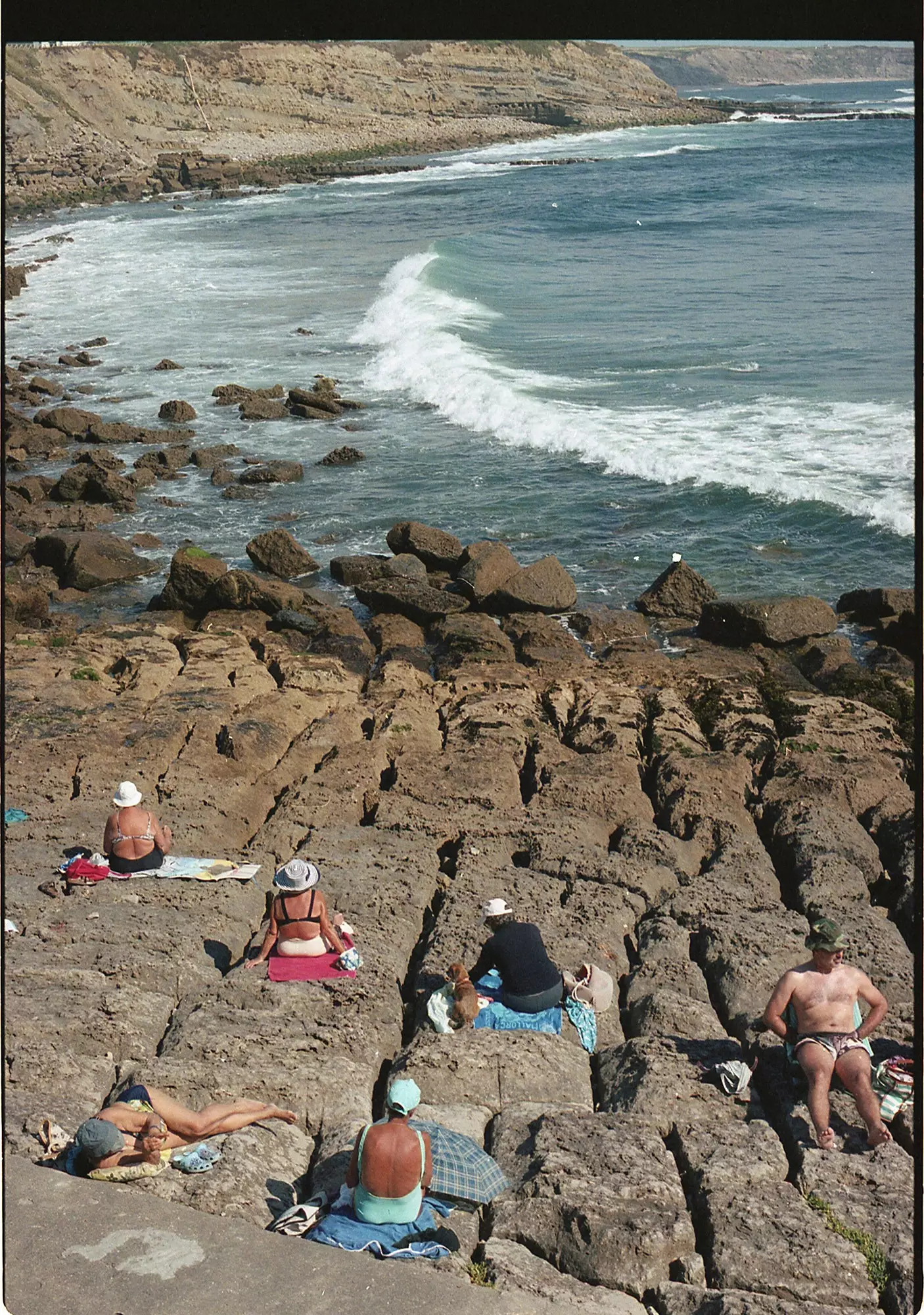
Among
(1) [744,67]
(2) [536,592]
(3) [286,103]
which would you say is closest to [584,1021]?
(2) [536,592]

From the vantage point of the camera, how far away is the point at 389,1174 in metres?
5.86

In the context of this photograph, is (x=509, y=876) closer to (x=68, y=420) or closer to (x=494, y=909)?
(x=494, y=909)

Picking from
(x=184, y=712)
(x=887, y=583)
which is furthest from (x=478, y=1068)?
(x=887, y=583)

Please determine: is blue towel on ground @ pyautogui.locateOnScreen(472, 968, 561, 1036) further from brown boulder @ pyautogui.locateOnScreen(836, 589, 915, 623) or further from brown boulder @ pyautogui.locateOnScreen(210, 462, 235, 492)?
brown boulder @ pyautogui.locateOnScreen(210, 462, 235, 492)

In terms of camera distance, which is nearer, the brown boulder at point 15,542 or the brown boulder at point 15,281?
the brown boulder at point 15,542

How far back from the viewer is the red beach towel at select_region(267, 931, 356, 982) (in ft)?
26.6

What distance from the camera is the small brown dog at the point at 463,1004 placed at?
7746mm

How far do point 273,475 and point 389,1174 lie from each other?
67.3 feet

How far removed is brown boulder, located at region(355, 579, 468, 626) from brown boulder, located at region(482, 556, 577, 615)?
0.52m

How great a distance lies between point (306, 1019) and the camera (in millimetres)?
7605

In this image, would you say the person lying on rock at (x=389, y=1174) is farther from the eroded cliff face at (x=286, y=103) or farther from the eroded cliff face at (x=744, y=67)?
the eroded cliff face at (x=744, y=67)

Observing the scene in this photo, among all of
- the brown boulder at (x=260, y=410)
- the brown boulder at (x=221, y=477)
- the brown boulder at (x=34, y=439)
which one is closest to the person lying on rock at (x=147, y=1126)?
the brown boulder at (x=221, y=477)

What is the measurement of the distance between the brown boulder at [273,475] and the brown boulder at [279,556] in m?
5.22

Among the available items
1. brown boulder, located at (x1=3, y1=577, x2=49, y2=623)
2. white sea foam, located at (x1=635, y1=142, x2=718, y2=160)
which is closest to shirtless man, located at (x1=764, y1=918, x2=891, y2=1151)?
brown boulder, located at (x1=3, y1=577, x2=49, y2=623)
